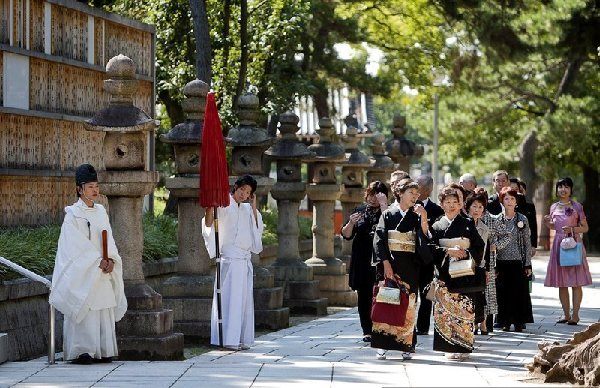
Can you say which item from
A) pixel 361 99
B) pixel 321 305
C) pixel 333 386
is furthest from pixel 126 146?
pixel 361 99

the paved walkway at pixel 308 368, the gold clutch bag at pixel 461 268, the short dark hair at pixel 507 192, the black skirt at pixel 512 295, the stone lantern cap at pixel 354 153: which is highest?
the stone lantern cap at pixel 354 153

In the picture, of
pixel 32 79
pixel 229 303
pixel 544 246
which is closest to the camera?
pixel 229 303

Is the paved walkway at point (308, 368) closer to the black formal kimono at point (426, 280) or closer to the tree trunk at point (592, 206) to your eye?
the black formal kimono at point (426, 280)

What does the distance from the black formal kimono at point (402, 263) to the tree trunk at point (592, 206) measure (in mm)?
28767

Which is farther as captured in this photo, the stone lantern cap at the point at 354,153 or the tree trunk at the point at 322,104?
the tree trunk at the point at 322,104

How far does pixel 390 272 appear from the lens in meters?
11.7

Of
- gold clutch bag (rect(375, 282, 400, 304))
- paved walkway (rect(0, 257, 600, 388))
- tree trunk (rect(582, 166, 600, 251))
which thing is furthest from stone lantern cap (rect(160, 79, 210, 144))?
tree trunk (rect(582, 166, 600, 251))

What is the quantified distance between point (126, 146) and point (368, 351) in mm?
3041

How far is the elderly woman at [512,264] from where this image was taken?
48.8 ft

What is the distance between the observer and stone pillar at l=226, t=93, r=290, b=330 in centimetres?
1540

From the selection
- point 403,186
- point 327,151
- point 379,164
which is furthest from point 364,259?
point 379,164

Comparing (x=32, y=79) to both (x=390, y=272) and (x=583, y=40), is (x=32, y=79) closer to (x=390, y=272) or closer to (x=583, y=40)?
(x=390, y=272)

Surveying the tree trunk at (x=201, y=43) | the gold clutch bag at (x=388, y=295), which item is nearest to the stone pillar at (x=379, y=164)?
the tree trunk at (x=201, y=43)

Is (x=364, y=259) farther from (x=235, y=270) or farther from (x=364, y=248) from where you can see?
(x=235, y=270)
